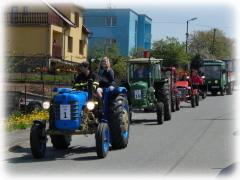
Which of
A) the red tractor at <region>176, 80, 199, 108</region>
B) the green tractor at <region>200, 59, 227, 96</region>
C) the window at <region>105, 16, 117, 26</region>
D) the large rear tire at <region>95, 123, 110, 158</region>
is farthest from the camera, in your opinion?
the window at <region>105, 16, 117, 26</region>

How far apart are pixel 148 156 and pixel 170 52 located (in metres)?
46.6

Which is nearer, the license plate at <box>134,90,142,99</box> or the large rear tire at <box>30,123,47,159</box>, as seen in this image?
the large rear tire at <box>30,123,47,159</box>

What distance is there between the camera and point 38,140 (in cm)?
1236

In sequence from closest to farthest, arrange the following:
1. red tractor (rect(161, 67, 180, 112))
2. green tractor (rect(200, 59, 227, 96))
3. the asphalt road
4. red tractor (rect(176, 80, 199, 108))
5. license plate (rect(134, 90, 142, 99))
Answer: the asphalt road, license plate (rect(134, 90, 142, 99)), red tractor (rect(161, 67, 180, 112)), red tractor (rect(176, 80, 199, 108)), green tractor (rect(200, 59, 227, 96))

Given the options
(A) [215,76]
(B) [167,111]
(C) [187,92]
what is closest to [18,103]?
(B) [167,111]

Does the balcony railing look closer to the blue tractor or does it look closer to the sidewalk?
the sidewalk

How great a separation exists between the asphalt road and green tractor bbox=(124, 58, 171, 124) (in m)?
2.49

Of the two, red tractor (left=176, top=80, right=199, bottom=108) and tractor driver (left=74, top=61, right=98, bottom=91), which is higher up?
tractor driver (left=74, top=61, right=98, bottom=91)

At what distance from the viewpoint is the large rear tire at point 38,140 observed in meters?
12.3

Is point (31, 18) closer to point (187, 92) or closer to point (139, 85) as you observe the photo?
point (187, 92)

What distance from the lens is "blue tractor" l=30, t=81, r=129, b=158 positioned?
1239 cm

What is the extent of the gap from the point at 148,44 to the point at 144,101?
73918 mm

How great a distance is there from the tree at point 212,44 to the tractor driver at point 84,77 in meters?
92.0

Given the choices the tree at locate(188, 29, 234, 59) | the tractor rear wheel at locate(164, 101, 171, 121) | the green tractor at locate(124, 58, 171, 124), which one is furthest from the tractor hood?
the tree at locate(188, 29, 234, 59)
